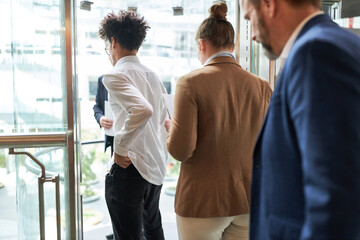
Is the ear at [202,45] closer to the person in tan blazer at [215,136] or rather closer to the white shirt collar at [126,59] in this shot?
the person in tan blazer at [215,136]

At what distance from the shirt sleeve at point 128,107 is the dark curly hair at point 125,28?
0.83ft


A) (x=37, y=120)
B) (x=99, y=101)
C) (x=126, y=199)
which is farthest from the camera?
(x=99, y=101)

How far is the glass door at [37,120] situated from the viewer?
1.81 m

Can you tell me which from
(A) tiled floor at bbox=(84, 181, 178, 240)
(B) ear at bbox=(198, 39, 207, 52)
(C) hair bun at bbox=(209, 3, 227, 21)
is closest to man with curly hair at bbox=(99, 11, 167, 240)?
(B) ear at bbox=(198, 39, 207, 52)

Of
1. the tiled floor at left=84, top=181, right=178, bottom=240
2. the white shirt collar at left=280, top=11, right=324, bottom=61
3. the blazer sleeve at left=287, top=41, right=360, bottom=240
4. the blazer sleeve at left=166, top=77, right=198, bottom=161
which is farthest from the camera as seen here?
the tiled floor at left=84, top=181, right=178, bottom=240

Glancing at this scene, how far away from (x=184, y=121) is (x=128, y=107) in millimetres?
362

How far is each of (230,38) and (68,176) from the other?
1.12 metres

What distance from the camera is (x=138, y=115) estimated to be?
63.5 inches

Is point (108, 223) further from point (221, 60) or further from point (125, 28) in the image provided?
point (221, 60)

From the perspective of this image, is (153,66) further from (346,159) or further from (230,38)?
(346,159)

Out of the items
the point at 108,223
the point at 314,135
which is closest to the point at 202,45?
the point at 314,135

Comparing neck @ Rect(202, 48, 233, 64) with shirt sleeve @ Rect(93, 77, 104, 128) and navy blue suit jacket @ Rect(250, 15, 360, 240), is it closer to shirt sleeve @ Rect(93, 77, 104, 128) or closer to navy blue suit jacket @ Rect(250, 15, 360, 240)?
navy blue suit jacket @ Rect(250, 15, 360, 240)

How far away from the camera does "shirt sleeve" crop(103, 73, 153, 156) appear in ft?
5.31

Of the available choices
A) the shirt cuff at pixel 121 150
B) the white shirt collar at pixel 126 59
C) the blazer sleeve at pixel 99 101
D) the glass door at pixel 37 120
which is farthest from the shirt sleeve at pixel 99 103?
the shirt cuff at pixel 121 150
